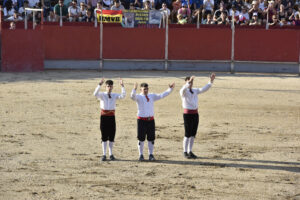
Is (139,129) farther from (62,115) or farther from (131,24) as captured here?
(131,24)

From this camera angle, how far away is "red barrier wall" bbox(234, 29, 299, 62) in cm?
2453

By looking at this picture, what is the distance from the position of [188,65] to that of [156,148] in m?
13.4

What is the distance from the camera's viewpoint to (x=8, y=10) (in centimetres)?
2544

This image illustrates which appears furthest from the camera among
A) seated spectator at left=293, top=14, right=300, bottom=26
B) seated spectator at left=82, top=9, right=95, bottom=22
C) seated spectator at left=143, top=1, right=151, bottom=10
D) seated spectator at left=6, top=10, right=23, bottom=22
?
seated spectator at left=293, top=14, right=300, bottom=26

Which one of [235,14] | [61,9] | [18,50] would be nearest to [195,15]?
[235,14]

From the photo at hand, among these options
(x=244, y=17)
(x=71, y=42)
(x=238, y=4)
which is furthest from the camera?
(x=238, y=4)

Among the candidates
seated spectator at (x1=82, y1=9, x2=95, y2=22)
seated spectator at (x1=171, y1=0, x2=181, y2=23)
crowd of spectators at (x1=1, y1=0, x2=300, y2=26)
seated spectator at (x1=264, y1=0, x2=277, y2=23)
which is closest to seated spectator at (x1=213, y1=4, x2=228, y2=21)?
crowd of spectators at (x1=1, y1=0, x2=300, y2=26)

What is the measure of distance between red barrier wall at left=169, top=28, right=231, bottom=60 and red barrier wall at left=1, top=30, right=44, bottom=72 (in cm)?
534

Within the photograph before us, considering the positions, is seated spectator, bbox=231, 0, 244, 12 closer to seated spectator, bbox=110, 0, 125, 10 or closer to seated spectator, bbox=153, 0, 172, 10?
seated spectator, bbox=153, 0, 172, 10

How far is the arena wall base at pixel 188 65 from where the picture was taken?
24.6 metres

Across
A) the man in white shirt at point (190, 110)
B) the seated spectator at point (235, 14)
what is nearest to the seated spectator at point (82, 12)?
the seated spectator at point (235, 14)

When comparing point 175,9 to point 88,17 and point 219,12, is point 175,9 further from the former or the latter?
point 88,17

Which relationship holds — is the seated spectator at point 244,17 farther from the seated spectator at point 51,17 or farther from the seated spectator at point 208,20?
the seated spectator at point 51,17

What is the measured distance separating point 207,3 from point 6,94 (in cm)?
1091
